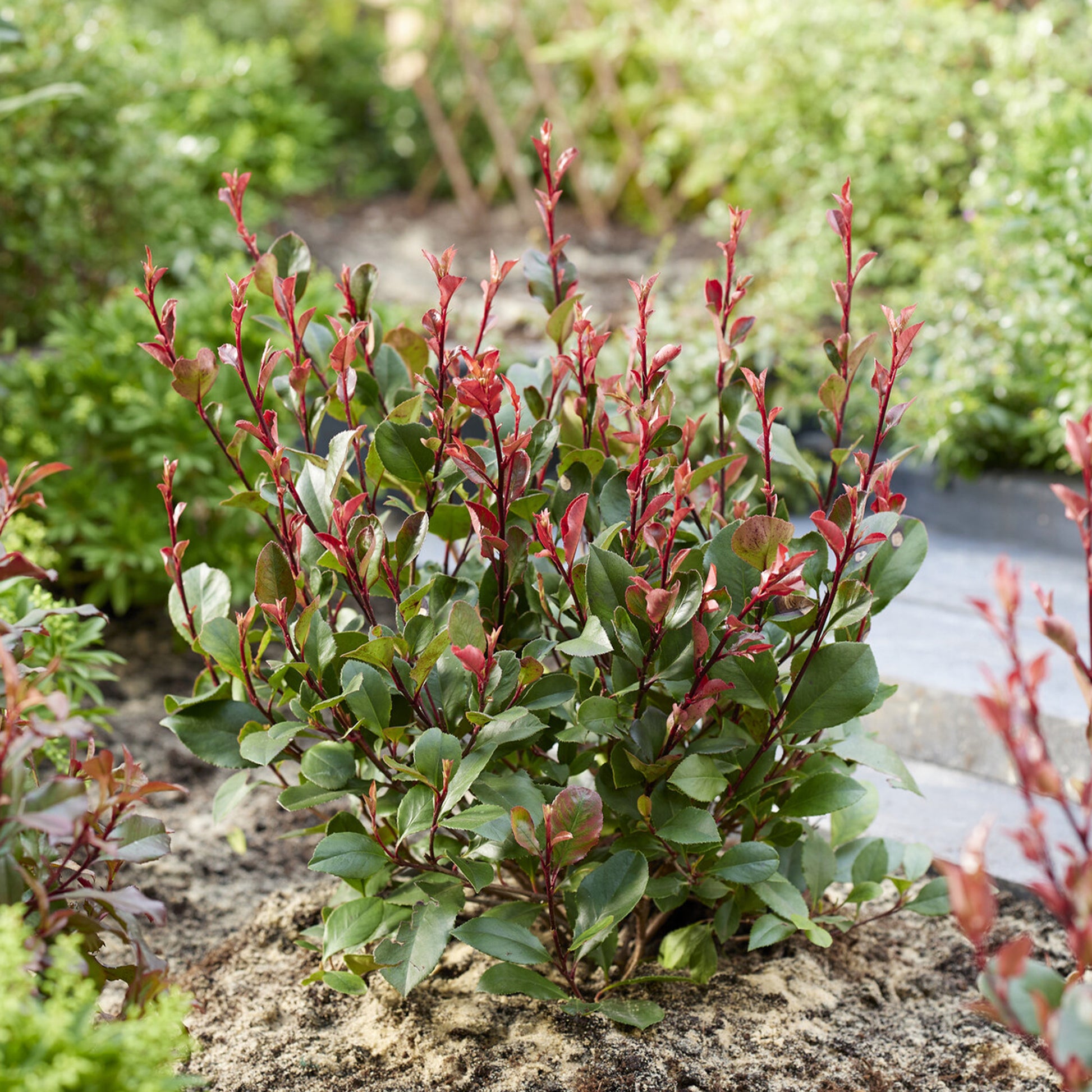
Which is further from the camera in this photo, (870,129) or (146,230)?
(870,129)

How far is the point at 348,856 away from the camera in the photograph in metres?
1.21

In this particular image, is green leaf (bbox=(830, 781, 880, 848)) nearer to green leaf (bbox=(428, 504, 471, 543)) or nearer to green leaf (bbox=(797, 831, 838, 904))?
green leaf (bbox=(797, 831, 838, 904))

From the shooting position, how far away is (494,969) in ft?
4.18

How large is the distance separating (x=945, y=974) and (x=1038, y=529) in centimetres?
206

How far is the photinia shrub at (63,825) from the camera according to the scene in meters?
0.86

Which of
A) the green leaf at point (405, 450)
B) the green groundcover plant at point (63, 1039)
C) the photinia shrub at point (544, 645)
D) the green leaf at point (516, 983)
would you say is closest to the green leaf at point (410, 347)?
the photinia shrub at point (544, 645)

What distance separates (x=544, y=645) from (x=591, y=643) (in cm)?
12

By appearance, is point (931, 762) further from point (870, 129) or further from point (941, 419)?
point (870, 129)

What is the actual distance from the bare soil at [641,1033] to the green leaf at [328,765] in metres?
0.35

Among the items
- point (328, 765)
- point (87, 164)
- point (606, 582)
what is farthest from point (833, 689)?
point (87, 164)

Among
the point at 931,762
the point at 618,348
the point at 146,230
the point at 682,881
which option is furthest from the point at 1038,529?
the point at 146,230

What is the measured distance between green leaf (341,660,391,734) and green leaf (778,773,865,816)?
0.52 metres

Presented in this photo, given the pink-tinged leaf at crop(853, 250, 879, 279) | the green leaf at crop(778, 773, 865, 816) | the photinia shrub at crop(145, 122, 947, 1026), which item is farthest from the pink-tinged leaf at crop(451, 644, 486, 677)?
the pink-tinged leaf at crop(853, 250, 879, 279)

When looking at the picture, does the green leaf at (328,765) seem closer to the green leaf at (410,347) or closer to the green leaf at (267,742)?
the green leaf at (267,742)
